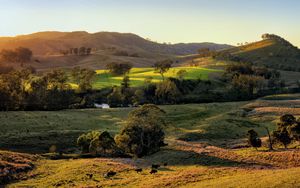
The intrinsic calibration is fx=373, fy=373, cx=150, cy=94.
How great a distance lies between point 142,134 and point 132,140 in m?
2.41

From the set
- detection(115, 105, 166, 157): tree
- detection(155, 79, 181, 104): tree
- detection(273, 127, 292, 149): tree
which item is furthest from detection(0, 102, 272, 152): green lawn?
detection(155, 79, 181, 104): tree

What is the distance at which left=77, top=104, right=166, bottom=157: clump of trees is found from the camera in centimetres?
7212

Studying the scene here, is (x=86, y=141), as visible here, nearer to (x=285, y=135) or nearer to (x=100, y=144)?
(x=100, y=144)

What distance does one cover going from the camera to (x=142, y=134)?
74.8 meters

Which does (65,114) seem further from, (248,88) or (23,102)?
(248,88)

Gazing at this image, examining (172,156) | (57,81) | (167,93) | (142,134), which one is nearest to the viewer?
(172,156)

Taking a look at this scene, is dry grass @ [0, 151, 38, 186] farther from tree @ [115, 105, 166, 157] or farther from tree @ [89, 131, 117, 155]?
tree @ [115, 105, 166, 157]

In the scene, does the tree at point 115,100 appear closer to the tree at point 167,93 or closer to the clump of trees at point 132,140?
the tree at point 167,93

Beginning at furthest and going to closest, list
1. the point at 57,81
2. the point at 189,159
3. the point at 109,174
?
1. the point at 57,81
2. the point at 189,159
3. the point at 109,174

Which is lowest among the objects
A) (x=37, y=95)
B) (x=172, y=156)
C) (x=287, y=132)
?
(x=172, y=156)

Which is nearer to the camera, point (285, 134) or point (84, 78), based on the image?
point (285, 134)

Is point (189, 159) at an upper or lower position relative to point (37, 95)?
lower

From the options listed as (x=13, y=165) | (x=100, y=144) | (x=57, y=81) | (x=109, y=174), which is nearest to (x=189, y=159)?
(x=109, y=174)

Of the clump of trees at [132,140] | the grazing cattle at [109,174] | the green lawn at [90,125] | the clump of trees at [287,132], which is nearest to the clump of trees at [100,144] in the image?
the clump of trees at [132,140]
